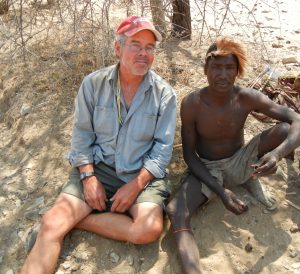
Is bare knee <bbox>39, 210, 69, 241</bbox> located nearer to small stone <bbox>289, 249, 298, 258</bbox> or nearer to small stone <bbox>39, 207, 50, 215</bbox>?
small stone <bbox>39, 207, 50, 215</bbox>

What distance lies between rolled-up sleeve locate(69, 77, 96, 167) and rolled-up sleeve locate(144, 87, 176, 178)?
383mm

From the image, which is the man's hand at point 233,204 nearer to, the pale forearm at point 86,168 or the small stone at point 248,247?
the small stone at point 248,247

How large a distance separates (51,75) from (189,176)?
1.98 meters

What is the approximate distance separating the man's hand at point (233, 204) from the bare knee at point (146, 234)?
42 centimetres

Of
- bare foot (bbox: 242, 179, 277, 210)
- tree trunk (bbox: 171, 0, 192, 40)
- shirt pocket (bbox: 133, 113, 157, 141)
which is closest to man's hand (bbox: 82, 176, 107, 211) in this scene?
shirt pocket (bbox: 133, 113, 157, 141)

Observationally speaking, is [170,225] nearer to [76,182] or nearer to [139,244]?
[139,244]

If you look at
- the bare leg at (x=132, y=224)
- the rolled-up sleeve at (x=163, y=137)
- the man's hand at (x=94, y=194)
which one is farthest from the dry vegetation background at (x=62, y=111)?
the rolled-up sleeve at (x=163, y=137)

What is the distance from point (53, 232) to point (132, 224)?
448 millimetres

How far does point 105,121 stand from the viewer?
2.67 m

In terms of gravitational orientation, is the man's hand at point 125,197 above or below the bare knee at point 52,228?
above

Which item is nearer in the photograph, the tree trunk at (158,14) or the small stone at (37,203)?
the small stone at (37,203)

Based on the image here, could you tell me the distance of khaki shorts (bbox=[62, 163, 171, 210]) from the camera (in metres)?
2.59

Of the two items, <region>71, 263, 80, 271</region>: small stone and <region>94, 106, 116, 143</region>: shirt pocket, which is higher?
<region>94, 106, 116, 143</region>: shirt pocket

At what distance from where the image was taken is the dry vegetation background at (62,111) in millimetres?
2561
